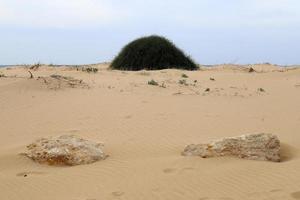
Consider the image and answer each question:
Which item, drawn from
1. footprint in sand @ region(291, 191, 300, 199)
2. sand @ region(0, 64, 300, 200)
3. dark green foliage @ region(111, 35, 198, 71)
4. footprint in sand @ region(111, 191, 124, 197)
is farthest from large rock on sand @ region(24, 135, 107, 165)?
dark green foliage @ region(111, 35, 198, 71)

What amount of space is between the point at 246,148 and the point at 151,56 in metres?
11.8

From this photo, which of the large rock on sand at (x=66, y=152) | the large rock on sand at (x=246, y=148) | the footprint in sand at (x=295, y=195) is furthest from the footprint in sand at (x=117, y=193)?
the footprint in sand at (x=295, y=195)

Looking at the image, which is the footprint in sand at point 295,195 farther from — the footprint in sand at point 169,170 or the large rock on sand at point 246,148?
the footprint in sand at point 169,170

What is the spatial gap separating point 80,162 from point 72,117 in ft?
7.30

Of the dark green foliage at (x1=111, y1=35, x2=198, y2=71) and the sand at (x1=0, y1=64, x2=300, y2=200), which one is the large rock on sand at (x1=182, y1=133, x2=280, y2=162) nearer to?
the sand at (x1=0, y1=64, x2=300, y2=200)

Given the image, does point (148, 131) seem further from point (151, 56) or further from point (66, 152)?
point (151, 56)

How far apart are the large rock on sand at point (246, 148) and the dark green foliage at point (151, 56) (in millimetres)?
11237

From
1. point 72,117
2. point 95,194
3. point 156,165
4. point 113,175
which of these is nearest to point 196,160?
point 156,165

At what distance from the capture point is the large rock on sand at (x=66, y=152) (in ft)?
17.8

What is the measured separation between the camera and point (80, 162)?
539 centimetres

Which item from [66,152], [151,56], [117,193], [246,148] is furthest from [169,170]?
[151,56]

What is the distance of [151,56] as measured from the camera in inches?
661

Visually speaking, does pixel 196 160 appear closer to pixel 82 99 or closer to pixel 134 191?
pixel 134 191

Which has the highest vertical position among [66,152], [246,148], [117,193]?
[246,148]
